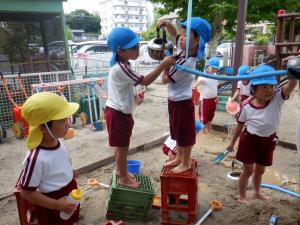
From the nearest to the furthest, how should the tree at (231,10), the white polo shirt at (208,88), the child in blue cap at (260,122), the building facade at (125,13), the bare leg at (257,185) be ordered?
the child in blue cap at (260,122)
the bare leg at (257,185)
the white polo shirt at (208,88)
the tree at (231,10)
the building facade at (125,13)

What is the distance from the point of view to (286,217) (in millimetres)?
2986

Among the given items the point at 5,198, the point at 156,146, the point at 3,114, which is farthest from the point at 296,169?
the point at 3,114

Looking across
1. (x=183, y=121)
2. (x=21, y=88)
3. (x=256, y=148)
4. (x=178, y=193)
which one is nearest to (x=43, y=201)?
(x=178, y=193)

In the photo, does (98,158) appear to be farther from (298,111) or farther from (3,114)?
(298,111)

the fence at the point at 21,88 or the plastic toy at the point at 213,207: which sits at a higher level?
the fence at the point at 21,88

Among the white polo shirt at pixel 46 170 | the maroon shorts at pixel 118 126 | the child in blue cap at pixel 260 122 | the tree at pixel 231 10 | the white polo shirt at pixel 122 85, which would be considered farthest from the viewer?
the tree at pixel 231 10

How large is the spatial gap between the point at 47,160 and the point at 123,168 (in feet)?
4.42

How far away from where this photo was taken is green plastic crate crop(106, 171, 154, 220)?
2.91 metres

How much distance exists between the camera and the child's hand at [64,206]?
1791 mm

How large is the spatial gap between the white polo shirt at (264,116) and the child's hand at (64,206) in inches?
78.2

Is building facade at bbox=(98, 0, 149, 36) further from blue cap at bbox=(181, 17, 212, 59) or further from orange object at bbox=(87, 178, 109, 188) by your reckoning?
blue cap at bbox=(181, 17, 212, 59)

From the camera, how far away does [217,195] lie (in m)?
3.52

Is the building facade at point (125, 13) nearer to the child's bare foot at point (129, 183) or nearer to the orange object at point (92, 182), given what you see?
the orange object at point (92, 182)

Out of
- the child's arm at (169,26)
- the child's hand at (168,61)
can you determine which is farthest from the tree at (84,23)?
the child's hand at (168,61)
